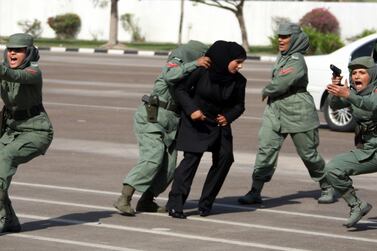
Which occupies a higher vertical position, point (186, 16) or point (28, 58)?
point (28, 58)

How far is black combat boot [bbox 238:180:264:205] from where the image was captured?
12.6 metres

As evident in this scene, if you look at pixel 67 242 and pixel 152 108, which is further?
pixel 152 108

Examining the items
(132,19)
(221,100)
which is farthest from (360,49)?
(132,19)

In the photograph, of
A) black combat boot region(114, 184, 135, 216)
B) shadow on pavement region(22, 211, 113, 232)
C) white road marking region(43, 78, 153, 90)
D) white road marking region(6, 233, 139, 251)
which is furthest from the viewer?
white road marking region(43, 78, 153, 90)

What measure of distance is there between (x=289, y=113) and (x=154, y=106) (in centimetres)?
169

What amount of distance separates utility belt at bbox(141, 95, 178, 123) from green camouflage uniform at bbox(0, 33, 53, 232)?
1.32 metres

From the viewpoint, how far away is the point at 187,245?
1005 cm

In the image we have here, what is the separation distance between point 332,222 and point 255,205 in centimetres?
121

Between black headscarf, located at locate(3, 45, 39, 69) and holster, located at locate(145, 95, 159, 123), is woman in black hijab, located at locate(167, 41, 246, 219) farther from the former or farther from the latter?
black headscarf, located at locate(3, 45, 39, 69)

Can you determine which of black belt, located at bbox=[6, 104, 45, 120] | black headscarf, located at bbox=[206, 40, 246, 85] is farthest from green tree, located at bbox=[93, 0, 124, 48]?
black belt, located at bbox=[6, 104, 45, 120]

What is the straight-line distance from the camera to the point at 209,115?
11.6m

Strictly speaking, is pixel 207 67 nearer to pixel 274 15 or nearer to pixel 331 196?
pixel 331 196

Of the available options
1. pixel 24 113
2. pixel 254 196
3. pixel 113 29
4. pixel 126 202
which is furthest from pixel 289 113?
pixel 113 29

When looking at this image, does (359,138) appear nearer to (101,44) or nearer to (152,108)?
(152,108)
